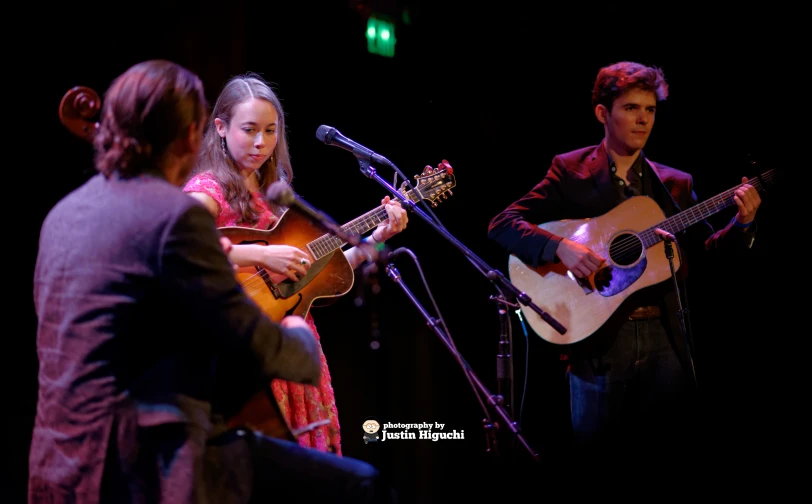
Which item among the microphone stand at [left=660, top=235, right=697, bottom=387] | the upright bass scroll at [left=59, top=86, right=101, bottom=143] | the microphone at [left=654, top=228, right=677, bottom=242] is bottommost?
the microphone stand at [left=660, top=235, right=697, bottom=387]

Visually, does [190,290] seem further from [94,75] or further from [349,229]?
[94,75]

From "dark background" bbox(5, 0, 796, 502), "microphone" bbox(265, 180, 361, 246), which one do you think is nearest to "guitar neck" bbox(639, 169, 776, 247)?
"dark background" bbox(5, 0, 796, 502)

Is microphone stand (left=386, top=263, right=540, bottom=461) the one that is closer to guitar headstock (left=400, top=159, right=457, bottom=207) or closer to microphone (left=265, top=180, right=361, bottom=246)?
guitar headstock (left=400, top=159, right=457, bottom=207)

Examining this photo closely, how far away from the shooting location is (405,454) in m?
4.68

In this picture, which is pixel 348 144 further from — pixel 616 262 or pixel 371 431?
pixel 371 431

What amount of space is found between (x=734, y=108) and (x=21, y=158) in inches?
171

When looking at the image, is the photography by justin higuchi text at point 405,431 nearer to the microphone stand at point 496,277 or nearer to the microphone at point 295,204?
the microphone stand at point 496,277

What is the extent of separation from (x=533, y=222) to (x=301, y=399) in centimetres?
186

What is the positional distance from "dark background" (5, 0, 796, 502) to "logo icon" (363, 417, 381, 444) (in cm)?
6

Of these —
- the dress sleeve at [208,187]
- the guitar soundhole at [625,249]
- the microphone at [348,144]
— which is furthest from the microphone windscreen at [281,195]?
the guitar soundhole at [625,249]

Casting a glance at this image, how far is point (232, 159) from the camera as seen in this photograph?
3.17 m

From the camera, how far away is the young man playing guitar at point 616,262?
3502mm

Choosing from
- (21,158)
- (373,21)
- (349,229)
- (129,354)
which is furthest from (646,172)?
(21,158)

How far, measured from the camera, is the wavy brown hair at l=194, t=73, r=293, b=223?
10.0 feet
